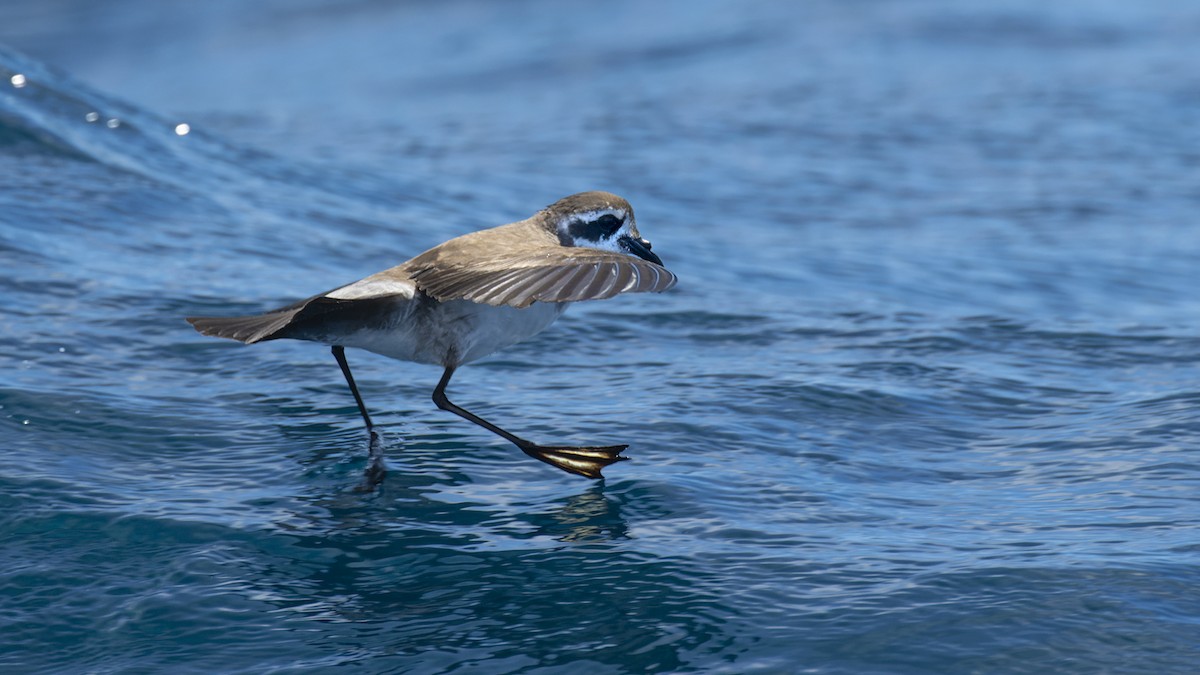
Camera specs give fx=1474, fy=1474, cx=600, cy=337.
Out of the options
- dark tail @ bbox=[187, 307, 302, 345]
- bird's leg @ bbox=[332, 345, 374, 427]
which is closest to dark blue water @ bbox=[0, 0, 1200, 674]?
bird's leg @ bbox=[332, 345, 374, 427]

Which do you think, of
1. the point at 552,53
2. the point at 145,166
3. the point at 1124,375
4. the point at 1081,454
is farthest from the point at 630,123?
the point at 1081,454

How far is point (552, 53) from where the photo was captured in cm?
1794

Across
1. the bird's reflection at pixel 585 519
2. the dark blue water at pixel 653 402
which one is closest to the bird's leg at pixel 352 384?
the dark blue water at pixel 653 402

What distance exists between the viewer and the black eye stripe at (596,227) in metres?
6.16

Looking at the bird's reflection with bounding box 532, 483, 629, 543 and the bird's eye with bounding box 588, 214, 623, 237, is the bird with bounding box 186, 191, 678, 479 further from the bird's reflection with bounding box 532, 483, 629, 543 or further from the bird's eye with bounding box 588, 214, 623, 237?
the bird's reflection with bounding box 532, 483, 629, 543

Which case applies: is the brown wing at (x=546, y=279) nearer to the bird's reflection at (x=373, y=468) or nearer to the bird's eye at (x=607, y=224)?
the bird's reflection at (x=373, y=468)

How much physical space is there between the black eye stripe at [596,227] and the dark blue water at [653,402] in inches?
30.5

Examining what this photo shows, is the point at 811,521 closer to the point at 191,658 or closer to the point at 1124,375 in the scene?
the point at 191,658

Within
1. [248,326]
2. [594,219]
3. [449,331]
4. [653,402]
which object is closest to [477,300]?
[449,331]

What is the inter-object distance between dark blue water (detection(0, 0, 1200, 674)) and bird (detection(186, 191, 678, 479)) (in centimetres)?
42

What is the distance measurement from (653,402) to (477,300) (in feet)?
5.70

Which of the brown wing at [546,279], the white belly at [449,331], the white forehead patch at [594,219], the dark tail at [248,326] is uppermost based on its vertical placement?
the white forehead patch at [594,219]

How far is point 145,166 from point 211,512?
232 inches

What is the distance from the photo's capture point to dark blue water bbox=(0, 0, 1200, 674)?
14.2 feet
